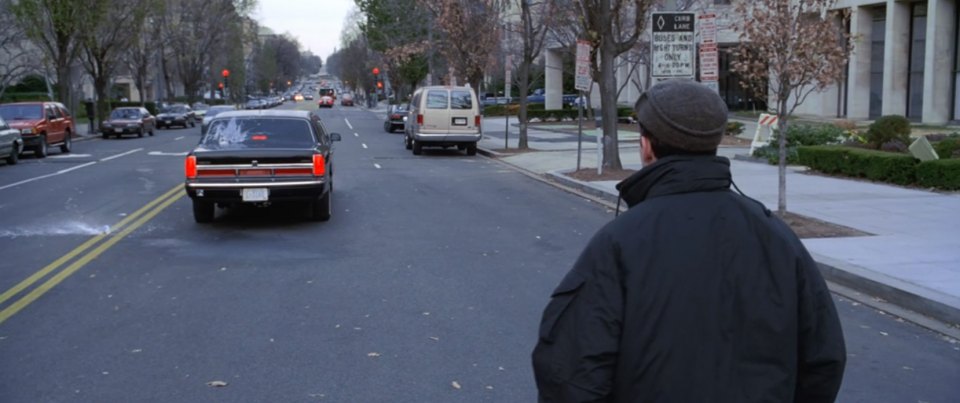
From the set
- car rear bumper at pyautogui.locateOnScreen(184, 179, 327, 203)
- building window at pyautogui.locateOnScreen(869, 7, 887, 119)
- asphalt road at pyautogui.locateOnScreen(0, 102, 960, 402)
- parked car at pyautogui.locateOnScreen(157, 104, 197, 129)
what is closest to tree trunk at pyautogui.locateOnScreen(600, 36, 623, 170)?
asphalt road at pyautogui.locateOnScreen(0, 102, 960, 402)

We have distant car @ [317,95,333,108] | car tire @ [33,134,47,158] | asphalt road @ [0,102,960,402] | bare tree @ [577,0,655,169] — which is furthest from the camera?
distant car @ [317,95,333,108]

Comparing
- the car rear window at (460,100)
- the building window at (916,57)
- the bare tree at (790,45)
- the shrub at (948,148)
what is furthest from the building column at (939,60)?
the bare tree at (790,45)

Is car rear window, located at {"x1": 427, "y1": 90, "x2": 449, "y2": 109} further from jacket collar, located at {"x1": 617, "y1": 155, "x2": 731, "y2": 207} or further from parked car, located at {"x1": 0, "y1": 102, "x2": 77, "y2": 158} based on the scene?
jacket collar, located at {"x1": 617, "y1": 155, "x2": 731, "y2": 207}

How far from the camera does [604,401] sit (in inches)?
95.5

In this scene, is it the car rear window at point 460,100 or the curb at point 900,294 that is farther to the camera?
the car rear window at point 460,100

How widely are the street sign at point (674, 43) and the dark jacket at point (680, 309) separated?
12954mm

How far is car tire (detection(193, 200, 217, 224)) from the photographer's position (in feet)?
43.1

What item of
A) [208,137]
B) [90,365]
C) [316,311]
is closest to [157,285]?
[316,311]

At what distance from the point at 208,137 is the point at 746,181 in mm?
10037

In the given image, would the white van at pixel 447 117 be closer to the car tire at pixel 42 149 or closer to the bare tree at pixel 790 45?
the car tire at pixel 42 149

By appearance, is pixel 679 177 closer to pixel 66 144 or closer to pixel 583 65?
pixel 583 65

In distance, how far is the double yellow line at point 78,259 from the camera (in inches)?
330

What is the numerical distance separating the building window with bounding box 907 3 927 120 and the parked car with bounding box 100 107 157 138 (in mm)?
34324

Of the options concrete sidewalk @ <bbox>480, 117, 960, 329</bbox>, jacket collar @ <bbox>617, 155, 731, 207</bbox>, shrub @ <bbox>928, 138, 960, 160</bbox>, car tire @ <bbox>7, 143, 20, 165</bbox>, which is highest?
jacket collar @ <bbox>617, 155, 731, 207</bbox>
